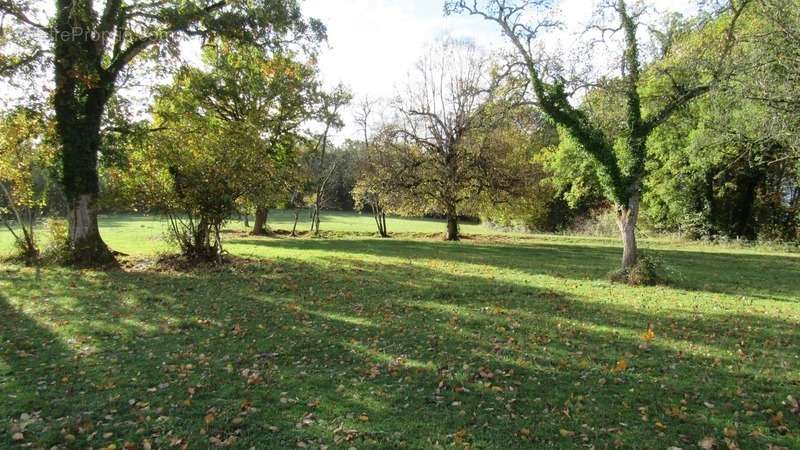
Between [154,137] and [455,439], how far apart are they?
14.8 metres

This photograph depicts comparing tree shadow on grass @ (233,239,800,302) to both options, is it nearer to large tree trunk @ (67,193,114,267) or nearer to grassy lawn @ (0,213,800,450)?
grassy lawn @ (0,213,800,450)

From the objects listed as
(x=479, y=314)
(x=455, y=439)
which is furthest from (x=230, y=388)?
(x=479, y=314)

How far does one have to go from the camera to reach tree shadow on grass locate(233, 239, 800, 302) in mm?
13516

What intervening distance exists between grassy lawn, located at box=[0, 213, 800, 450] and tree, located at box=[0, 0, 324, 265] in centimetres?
259

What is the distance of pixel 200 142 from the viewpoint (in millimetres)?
14648

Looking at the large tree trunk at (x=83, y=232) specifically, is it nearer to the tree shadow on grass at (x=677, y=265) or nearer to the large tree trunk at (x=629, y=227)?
the tree shadow on grass at (x=677, y=265)

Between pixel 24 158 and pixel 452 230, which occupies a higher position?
pixel 24 158

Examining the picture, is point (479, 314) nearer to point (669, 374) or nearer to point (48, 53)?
point (669, 374)

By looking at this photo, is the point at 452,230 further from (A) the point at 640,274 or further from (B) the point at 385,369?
(B) the point at 385,369

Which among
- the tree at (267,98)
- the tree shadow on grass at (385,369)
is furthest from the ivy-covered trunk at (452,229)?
the tree shadow on grass at (385,369)

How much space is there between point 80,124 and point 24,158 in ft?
9.63

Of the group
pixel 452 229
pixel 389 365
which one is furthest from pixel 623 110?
pixel 452 229

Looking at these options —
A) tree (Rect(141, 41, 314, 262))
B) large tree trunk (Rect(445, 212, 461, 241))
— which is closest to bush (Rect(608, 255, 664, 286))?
tree (Rect(141, 41, 314, 262))

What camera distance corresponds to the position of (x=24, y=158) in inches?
588
